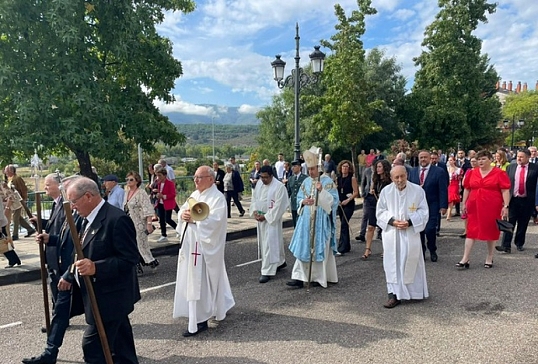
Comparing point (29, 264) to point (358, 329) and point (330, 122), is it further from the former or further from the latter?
point (330, 122)

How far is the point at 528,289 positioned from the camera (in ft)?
20.4

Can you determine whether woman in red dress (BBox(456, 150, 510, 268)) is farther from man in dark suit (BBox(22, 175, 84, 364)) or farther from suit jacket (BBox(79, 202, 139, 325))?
man in dark suit (BBox(22, 175, 84, 364))

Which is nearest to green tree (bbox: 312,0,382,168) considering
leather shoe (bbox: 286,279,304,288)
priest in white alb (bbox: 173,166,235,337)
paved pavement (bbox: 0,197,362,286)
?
paved pavement (bbox: 0,197,362,286)

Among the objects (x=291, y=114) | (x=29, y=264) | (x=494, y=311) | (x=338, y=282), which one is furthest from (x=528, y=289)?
(x=291, y=114)

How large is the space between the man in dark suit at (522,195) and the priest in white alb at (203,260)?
19.4ft

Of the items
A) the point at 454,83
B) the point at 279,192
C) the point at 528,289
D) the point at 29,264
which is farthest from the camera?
the point at 454,83

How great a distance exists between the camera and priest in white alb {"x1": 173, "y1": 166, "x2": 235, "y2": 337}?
5086mm

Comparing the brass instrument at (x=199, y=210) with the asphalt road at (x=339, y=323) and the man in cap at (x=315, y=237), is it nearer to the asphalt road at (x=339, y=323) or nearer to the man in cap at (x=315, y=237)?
the asphalt road at (x=339, y=323)

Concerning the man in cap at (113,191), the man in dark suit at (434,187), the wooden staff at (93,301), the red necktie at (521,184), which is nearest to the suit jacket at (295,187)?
the man in dark suit at (434,187)

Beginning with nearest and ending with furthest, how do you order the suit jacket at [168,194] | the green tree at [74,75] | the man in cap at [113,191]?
the man in cap at [113,191] < the green tree at [74,75] < the suit jacket at [168,194]

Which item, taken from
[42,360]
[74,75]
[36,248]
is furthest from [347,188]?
[36,248]

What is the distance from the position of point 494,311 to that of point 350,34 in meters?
15.7

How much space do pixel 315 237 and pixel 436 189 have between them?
305 centimetres

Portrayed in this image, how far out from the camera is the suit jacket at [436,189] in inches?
328
